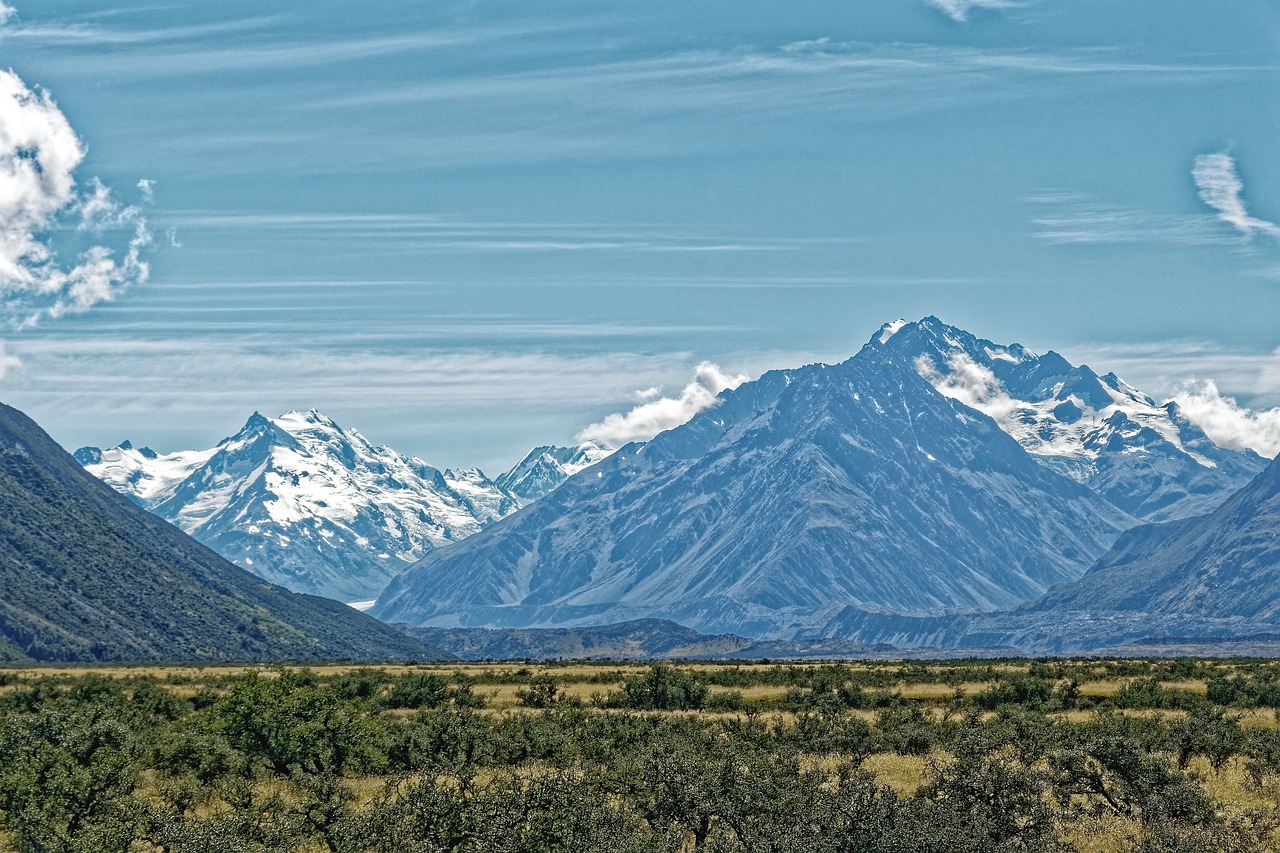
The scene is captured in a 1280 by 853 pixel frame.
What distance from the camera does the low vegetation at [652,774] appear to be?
47562mm

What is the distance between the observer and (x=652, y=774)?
191ft

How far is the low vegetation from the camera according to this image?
47.6 meters

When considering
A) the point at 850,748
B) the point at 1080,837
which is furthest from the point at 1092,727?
the point at 1080,837

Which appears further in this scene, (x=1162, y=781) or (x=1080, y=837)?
(x=1162, y=781)

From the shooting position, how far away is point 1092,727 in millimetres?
80125

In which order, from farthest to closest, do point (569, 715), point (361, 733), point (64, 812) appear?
point (569, 715)
point (361, 733)
point (64, 812)

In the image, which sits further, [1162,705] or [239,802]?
[1162,705]

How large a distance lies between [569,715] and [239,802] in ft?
135

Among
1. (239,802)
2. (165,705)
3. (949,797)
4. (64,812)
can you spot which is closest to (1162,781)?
(949,797)

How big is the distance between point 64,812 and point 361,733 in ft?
68.9

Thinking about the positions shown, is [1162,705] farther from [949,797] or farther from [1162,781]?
[949,797]

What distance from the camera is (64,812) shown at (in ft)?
188

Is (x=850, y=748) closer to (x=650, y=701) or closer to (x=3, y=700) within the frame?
(x=650, y=701)

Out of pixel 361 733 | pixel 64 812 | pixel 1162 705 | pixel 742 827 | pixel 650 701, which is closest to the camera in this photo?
pixel 742 827
